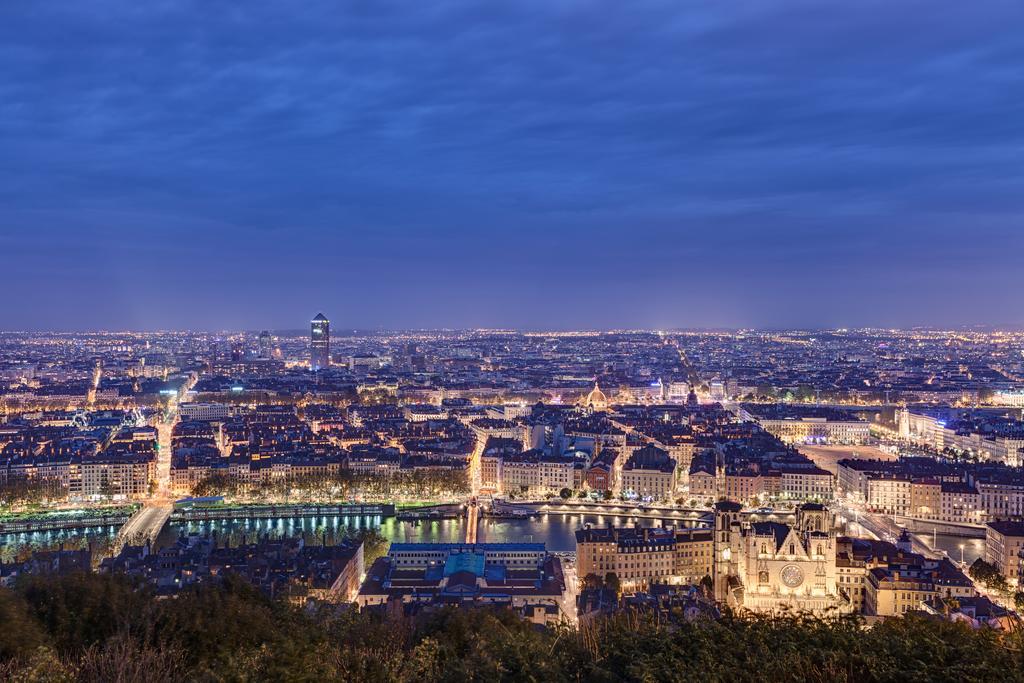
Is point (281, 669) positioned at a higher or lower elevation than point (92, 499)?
higher

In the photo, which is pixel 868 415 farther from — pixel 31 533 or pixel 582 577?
pixel 31 533

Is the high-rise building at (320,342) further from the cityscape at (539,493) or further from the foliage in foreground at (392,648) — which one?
the foliage in foreground at (392,648)

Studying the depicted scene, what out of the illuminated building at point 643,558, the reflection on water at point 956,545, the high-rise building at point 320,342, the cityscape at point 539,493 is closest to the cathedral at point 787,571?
the cityscape at point 539,493

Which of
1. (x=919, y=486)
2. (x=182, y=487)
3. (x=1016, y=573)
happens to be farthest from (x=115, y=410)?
(x=1016, y=573)

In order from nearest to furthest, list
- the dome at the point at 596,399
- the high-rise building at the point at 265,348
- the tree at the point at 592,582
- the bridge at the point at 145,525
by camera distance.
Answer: the tree at the point at 592,582, the bridge at the point at 145,525, the dome at the point at 596,399, the high-rise building at the point at 265,348

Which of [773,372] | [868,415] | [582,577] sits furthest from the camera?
[773,372]

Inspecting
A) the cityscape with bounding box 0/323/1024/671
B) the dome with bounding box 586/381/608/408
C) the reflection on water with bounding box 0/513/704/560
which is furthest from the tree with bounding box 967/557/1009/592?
the dome with bounding box 586/381/608/408

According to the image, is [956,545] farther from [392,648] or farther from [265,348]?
[265,348]

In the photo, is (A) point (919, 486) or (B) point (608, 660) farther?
(A) point (919, 486)
